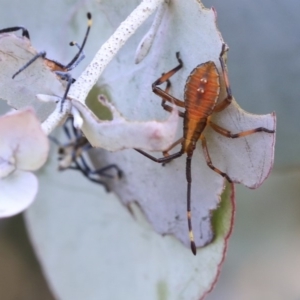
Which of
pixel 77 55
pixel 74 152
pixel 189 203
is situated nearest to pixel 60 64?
pixel 77 55

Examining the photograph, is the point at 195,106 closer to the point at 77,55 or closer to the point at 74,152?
the point at 77,55

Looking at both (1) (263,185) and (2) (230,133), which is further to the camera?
(1) (263,185)

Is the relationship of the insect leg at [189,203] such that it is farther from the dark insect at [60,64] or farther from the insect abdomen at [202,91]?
the dark insect at [60,64]

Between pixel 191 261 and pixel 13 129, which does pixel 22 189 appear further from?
pixel 191 261

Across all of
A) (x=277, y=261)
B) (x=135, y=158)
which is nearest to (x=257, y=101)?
(x=135, y=158)

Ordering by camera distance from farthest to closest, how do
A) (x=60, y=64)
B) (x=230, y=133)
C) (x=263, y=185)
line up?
(x=263, y=185) → (x=60, y=64) → (x=230, y=133)

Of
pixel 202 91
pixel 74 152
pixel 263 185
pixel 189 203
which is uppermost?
pixel 202 91

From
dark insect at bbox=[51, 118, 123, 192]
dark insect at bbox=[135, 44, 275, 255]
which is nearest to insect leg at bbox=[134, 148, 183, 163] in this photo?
dark insect at bbox=[135, 44, 275, 255]
